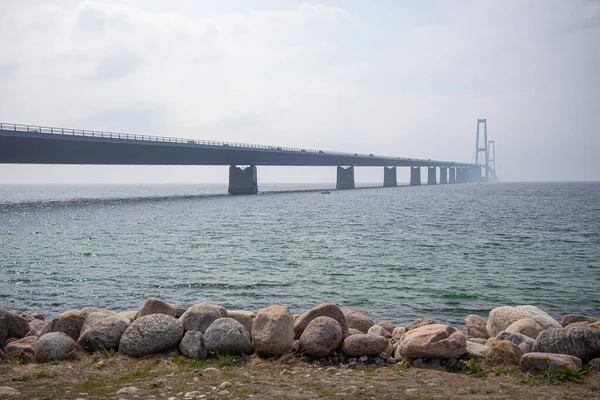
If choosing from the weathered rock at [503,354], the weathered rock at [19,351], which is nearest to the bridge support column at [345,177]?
the weathered rock at [19,351]

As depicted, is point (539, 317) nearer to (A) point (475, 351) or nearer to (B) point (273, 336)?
(A) point (475, 351)

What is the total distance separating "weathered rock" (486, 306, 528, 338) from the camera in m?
13.5

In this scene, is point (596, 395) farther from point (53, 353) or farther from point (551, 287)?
point (551, 287)

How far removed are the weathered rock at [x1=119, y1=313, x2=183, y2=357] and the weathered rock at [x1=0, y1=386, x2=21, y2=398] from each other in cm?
259

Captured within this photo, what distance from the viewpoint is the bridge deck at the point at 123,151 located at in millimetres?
84000

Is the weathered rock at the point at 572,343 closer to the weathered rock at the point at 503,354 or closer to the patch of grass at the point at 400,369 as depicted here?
the weathered rock at the point at 503,354

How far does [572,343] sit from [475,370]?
1969mm

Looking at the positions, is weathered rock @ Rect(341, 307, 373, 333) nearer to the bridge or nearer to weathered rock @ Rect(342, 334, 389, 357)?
weathered rock @ Rect(342, 334, 389, 357)

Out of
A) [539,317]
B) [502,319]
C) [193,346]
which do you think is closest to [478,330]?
[502,319]

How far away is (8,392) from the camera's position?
8.41 metres

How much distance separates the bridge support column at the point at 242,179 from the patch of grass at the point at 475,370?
136495mm

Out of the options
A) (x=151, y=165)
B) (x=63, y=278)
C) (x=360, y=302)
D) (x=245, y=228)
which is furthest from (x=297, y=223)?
(x=151, y=165)

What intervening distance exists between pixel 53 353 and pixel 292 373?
5.03m

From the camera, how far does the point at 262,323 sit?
1097 centimetres
